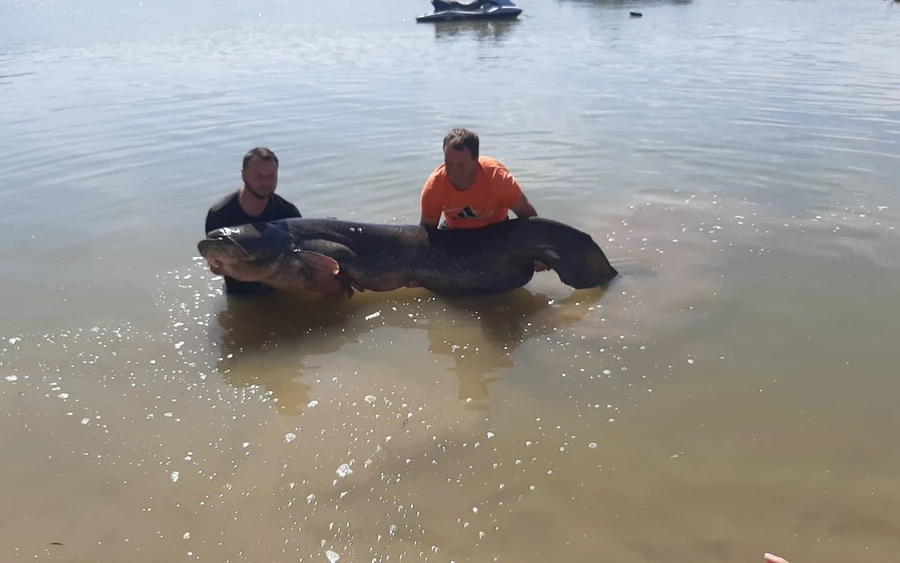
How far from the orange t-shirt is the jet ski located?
33083 millimetres

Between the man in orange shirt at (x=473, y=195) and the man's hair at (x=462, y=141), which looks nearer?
the man's hair at (x=462, y=141)

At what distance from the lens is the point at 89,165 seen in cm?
1046

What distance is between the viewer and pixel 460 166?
18.1 feet

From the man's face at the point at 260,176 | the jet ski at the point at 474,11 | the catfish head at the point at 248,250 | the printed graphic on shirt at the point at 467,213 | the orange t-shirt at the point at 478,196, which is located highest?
the jet ski at the point at 474,11

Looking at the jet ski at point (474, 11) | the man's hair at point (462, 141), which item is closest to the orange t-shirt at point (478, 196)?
the man's hair at point (462, 141)

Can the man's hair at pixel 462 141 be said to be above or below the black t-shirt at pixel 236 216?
above

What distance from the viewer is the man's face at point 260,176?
5548 mm

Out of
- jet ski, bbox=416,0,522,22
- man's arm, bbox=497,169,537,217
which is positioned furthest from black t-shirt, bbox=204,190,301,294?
jet ski, bbox=416,0,522,22

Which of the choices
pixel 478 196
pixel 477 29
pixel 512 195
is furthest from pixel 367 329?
pixel 477 29

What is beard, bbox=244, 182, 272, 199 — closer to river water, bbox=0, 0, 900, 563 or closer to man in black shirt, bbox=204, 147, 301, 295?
man in black shirt, bbox=204, 147, 301, 295

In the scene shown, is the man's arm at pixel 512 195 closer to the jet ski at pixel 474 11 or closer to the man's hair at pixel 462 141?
the man's hair at pixel 462 141

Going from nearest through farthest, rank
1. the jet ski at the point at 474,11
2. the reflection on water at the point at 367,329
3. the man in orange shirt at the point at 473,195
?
the reflection on water at the point at 367,329, the man in orange shirt at the point at 473,195, the jet ski at the point at 474,11

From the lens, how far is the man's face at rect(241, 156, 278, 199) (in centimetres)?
555

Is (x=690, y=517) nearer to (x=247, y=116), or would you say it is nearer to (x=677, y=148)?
(x=677, y=148)
